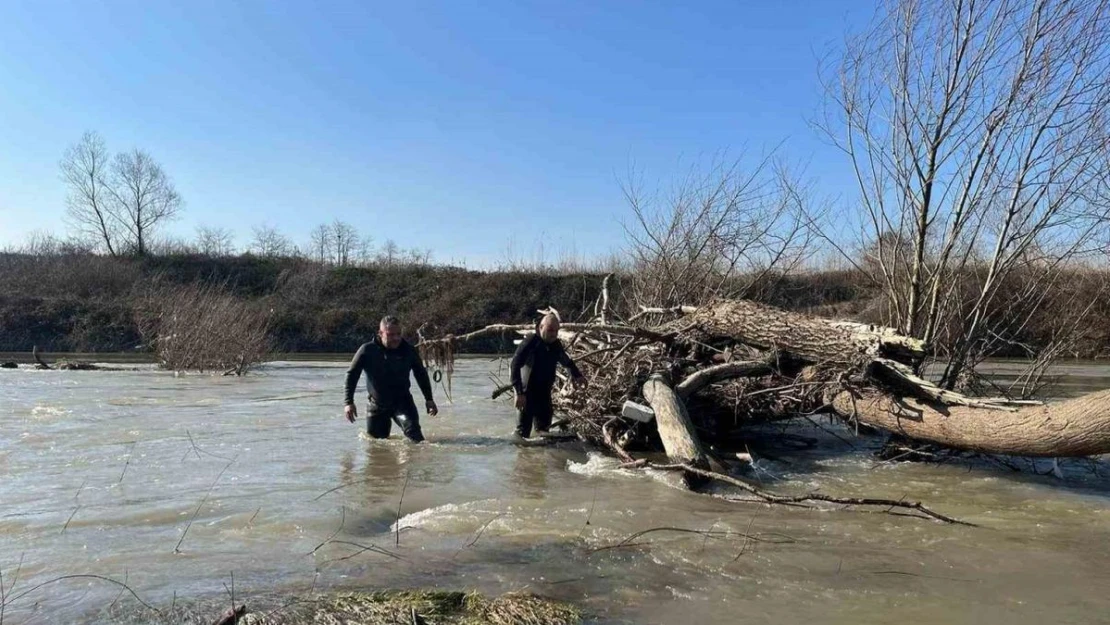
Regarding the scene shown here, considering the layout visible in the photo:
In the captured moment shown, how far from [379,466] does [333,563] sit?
316cm

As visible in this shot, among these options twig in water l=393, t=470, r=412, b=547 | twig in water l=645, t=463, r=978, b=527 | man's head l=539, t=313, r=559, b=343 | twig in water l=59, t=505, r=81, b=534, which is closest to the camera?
twig in water l=393, t=470, r=412, b=547

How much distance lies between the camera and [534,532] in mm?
4941

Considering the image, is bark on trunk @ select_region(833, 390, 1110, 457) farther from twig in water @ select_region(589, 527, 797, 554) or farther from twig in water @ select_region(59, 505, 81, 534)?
twig in water @ select_region(59, 505, 81, 534)

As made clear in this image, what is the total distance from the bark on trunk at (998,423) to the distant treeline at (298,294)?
22.6 m

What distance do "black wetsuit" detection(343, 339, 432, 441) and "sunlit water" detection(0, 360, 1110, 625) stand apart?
15.0 inches

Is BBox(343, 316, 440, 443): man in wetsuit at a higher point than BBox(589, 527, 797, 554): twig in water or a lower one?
higher

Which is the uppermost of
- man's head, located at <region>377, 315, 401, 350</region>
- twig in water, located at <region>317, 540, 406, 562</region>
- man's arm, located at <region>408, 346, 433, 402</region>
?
man's head, located at <region>377, 315, 401, 350</region>

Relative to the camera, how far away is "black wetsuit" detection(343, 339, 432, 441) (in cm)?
866

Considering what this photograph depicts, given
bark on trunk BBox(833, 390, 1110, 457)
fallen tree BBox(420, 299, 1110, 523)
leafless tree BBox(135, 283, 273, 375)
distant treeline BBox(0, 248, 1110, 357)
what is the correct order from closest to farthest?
Result: bark on trunk BBox(833, 390, 1110, 457) → fallen tree BBox(420, 299, 1110, 523) → leafless tree BBox(135, 283, 273, 375) → distant treeline BBox(0, 248, 1110, 357)

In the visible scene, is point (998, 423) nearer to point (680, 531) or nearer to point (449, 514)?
point (680, 531)

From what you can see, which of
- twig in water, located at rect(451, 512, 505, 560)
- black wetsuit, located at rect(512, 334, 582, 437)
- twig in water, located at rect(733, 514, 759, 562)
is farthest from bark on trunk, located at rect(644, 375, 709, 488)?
twig in water, located at rect(451, 512, 505, 560)

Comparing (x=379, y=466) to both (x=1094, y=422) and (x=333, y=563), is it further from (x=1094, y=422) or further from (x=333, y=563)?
(x=1094, y=422)

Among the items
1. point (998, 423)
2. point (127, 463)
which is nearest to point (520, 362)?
point (127, 463)

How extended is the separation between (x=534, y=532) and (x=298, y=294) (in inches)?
1505
